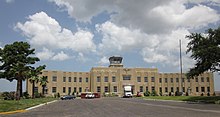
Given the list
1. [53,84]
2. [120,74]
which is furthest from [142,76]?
[53,84]

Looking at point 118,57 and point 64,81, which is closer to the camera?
point 64,81

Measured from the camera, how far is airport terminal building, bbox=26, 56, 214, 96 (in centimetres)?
9856

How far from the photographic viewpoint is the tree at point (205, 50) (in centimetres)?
4106

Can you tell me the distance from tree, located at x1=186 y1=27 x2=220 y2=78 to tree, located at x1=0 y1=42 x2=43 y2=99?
2983 centimetres

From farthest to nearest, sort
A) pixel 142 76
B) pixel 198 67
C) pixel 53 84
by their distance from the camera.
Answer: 1. pixel 142 76
2. pixel 53 84
3. pixel 198 67

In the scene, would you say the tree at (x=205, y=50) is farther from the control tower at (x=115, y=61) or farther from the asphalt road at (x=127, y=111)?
the control tower at (x=115, y=61)

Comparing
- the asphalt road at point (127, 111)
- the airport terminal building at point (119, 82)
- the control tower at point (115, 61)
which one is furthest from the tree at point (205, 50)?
the control tower at point (115, 61)

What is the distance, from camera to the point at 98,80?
10056 cm

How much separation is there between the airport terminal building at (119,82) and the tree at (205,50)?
5312 centimetres

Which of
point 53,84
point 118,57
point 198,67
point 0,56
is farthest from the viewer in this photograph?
point 118,57

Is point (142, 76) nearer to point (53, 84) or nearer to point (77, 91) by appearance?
point (77, 91)

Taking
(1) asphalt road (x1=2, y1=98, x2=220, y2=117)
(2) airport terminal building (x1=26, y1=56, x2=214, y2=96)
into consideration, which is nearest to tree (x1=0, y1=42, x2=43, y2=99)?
(1) asphalt road (x1=2, y1=98, x2=220, y2=117)

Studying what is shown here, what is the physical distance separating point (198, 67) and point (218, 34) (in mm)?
5729

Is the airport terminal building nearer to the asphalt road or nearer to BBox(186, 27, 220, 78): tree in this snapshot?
BBox(186, 27, 220, 78): tree
